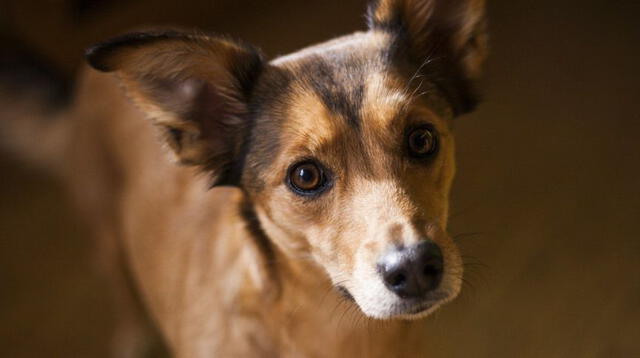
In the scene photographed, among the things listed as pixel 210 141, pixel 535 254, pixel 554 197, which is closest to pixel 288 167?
pixel 210 141

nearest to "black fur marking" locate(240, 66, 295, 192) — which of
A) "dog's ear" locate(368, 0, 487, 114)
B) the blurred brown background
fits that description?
"dog's ear" locate(368, 0, 487, 114)

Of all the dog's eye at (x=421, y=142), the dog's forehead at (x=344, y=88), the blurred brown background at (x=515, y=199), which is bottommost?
the blurred brown background at (x=515, y=199)

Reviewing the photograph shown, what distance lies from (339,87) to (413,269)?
0.47 metres

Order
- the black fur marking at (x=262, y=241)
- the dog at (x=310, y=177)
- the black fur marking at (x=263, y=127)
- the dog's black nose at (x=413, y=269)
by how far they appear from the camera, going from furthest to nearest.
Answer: the black fur marking at (x=262, y=241) → the black fur marking at (x=263, y=127) → the dog at (x=310, y=177) → the dog's black nose at (x=413, y=269)

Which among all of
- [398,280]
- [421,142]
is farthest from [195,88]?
[398,280]

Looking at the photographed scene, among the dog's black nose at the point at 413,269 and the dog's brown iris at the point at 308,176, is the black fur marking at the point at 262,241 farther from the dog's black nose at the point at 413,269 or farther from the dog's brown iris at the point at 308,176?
the dog's black nose at the point at 413,269

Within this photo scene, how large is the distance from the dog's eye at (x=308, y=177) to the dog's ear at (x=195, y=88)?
21cm

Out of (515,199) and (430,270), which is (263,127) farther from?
(515,199)

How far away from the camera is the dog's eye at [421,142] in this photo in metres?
1.63

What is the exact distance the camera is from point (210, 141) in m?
1.79

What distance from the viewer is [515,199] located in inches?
113

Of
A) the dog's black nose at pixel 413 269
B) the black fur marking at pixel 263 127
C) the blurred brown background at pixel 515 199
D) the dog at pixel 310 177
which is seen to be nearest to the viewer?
the dog's black nose at pixel 413 269

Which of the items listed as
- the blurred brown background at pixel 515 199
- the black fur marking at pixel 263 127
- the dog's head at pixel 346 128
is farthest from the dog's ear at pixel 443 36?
the blurred brown background at pixel 515 199

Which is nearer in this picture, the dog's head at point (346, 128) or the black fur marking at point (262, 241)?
the dog's head at point (346, 128)
